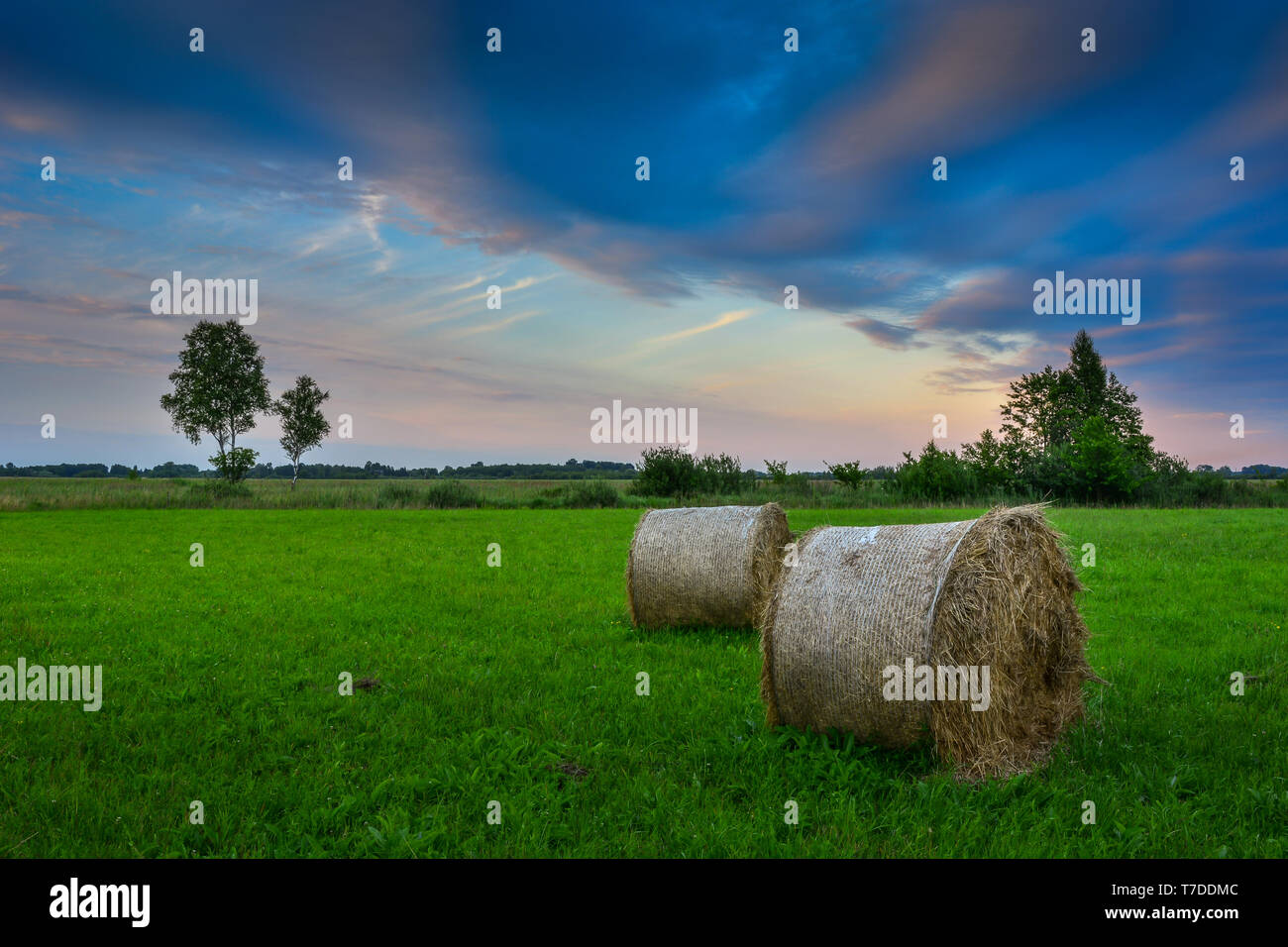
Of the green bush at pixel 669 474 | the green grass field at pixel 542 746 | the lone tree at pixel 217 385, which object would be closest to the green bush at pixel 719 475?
Result: the green bush at pixel 669 474

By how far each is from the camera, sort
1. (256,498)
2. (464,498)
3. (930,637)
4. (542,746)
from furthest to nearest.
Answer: (256,498)
(464,498)
(542,746)
(930,637)

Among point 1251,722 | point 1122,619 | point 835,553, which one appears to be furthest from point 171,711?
point 1122,619

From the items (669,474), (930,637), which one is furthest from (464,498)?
(930,637)

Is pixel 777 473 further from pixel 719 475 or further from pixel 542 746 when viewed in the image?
pixel 542 746

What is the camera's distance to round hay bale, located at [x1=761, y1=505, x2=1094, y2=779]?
6.18m

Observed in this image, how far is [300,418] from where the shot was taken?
83312 millimetres

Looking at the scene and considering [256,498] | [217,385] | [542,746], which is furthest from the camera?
[217,385]

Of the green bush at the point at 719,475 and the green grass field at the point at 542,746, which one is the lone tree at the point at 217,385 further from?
the green grass field at the point at 542,746

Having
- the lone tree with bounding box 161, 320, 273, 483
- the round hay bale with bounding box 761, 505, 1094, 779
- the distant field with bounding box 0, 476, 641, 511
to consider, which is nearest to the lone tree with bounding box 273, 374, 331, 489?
the lone tree with bounding box 161, 320, 273, 483

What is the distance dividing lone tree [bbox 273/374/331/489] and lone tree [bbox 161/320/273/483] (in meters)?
6.70

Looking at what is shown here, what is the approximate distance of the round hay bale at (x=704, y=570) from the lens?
11.0m

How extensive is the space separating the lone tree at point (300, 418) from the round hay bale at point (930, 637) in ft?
280

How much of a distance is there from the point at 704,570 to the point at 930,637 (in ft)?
16.9
